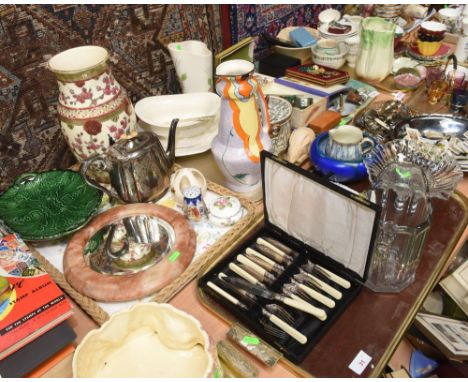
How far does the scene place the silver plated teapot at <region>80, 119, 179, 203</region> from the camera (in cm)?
103

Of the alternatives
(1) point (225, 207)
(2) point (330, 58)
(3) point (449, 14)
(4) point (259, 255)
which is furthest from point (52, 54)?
(3) point (449, 14)

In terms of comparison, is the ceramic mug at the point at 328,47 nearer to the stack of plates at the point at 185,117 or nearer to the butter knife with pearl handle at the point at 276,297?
the stack of plates at the point at 185,117

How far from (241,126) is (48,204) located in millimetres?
524

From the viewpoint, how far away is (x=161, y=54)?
143 centimetres

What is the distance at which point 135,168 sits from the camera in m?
1.05

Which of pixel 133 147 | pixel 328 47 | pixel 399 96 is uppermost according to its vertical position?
pixel 133 147

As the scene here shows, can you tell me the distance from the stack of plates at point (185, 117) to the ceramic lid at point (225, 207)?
0.84 feet

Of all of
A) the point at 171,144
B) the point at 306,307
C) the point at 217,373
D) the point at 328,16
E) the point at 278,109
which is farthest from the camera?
the point at 328,16

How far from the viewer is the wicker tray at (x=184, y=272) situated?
2.93ft

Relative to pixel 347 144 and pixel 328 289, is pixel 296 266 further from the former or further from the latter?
pixel 347 144

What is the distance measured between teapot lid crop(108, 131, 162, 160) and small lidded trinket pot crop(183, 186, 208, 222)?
5.7 inches

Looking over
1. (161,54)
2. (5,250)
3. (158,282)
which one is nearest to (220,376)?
(158,282)

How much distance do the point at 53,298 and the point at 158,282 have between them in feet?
0.68

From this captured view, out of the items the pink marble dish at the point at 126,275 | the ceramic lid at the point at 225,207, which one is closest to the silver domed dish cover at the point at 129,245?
the pink marble dish at the point at 126,275
